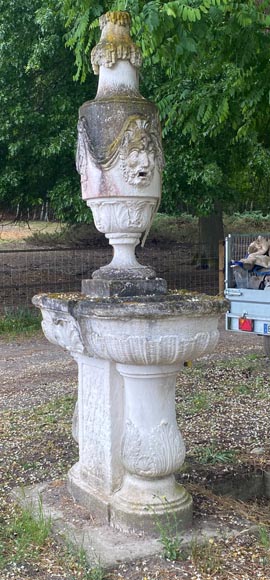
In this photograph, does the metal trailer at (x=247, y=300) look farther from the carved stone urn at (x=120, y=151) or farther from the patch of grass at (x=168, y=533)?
the patch of grass at (x=168, y=533)

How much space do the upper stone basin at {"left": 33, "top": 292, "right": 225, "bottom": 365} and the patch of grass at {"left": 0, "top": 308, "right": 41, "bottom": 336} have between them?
835cm

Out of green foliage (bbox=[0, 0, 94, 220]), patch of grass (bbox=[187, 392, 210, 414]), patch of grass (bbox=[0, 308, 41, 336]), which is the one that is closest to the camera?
patch of grass (bbox=[187, 392, 210, 414])

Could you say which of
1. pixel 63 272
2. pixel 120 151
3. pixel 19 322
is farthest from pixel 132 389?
pixel 63 272

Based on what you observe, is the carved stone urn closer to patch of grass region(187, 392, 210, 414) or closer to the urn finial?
the urn finial

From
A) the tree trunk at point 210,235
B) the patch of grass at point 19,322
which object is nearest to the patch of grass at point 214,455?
the patch of grass at point 19,322

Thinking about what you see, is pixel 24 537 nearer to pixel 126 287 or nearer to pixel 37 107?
pixel 126 287

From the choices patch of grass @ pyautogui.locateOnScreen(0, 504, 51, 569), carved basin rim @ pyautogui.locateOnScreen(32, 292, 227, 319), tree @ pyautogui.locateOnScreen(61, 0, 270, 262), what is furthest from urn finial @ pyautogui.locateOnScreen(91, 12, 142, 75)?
patch of grass @ pyautogui.locateOnScreen(0, 504, 51, 569)

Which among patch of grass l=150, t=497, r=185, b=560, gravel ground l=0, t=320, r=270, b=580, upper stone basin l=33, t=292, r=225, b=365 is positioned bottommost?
gravel ground l=0, t=320, r=270, b=580

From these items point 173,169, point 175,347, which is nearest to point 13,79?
point 173,169

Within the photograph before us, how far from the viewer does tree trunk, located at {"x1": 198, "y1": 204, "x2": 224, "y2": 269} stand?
54.7 ft

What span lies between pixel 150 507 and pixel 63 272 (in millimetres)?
11679

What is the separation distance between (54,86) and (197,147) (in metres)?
2.62

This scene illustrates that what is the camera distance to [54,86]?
11.6m

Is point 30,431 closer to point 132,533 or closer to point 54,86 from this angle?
point 132,533
